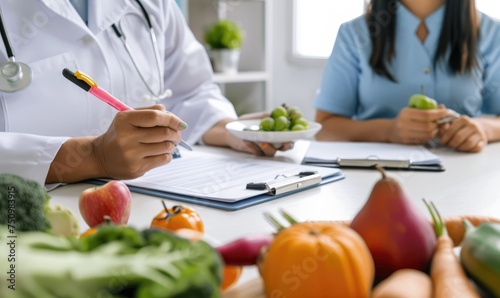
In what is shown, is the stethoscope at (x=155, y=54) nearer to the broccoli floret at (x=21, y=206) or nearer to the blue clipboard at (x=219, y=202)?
the blue clipboard at (x=219, y=202)

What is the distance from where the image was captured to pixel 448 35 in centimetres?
175

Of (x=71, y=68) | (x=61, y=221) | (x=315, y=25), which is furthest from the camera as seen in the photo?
(x=315, y=25)

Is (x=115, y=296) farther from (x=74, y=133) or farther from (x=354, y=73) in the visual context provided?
(x=354, y=73)

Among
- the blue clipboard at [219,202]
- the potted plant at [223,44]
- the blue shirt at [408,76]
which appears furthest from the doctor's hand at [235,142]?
the potted plant at [223,44]

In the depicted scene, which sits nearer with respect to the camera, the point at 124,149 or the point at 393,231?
the point at 393,231

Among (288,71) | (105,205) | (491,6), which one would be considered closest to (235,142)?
(105,205)

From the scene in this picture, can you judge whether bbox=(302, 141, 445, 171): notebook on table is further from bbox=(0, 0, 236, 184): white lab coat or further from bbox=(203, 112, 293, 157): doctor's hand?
bbox=(0, 0, 236, 184): white lab coat

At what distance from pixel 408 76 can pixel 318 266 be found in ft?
4.67

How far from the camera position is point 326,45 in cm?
315

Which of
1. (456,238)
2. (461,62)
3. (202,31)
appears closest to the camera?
(456,238)

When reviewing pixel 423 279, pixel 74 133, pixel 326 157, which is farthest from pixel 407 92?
pixel 423 279

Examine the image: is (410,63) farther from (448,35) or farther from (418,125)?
(418,125)

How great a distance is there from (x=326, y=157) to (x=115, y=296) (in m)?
0.93

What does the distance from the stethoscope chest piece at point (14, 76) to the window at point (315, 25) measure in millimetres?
2178
